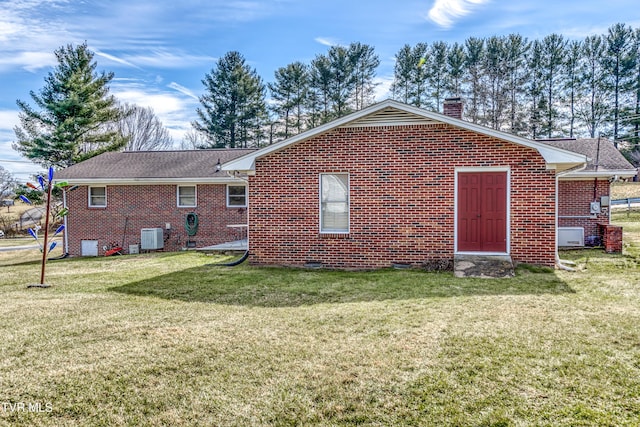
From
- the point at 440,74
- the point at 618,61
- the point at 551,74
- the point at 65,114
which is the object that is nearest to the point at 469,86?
the point at 440,74

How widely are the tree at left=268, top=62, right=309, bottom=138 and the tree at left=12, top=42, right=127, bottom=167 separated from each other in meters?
12.7

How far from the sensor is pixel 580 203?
1320cm

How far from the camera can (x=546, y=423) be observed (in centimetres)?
292

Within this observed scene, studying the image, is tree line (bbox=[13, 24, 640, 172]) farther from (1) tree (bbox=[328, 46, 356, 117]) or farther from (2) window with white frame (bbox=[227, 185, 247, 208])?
(2) window with white frame (bbox=[227, 185, 247, 208])

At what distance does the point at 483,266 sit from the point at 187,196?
11.3m

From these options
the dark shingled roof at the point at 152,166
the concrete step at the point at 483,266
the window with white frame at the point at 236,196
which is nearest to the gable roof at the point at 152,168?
the dark shingled roof at the point at 152,166

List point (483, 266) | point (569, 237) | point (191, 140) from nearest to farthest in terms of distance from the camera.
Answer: point (483, 266)
point (569, 237)
point (191, 140)

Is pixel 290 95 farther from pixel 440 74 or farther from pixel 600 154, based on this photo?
pixel 600 154

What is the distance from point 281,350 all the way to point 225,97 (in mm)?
31699

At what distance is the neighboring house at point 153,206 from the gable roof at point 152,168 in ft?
0.13

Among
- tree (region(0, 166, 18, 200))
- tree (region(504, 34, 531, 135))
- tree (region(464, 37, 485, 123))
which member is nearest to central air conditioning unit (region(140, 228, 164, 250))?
tree (region(464, 37, 485, 123))

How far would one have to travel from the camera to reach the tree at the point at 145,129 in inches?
1598

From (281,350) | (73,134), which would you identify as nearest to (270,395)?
(281,350)

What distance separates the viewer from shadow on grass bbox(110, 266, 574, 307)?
6816 mm
